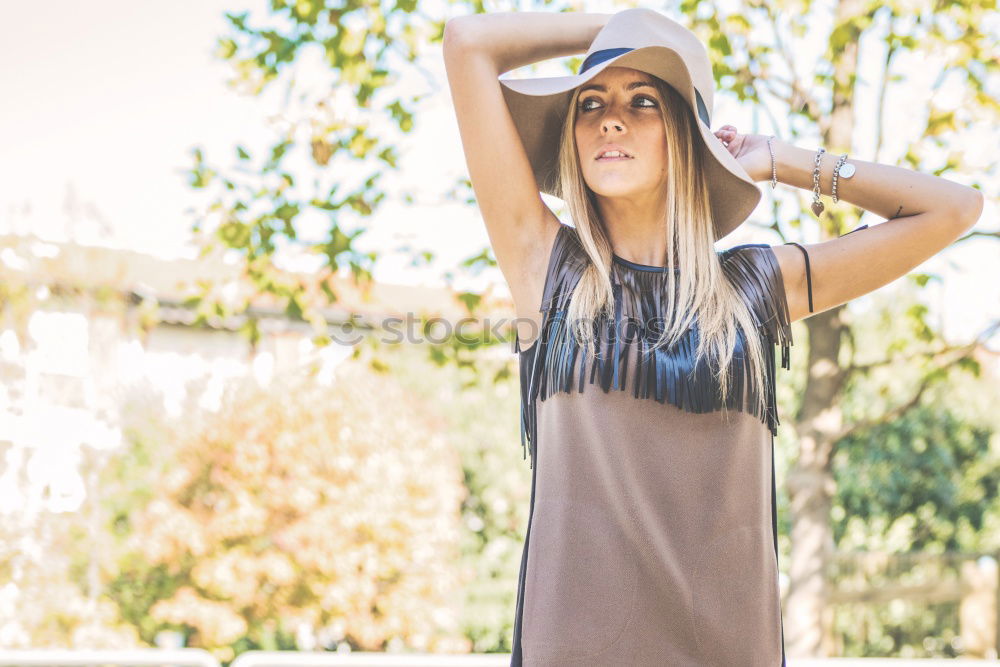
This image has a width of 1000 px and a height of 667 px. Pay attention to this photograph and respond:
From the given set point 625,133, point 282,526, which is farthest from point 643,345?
point 282,526

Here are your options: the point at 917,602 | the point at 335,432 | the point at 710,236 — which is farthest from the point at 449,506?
the point at 710,236

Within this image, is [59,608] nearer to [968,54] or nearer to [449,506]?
[449,506]

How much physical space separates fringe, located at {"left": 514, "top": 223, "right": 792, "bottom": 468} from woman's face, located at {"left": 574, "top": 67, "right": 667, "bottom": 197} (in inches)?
4.2

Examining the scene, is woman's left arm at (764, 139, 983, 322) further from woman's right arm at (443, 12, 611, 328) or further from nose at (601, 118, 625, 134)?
woman's right arm at (443, 12, 611, 328)

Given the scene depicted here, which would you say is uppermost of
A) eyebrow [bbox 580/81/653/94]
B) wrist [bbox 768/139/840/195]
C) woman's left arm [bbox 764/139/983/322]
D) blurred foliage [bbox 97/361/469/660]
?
eyebrow [bbox 580/81/653/94]

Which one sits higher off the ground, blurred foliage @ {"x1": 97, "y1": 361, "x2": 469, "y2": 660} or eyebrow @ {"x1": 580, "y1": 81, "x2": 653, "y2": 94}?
eyebrow @ {"x1": 580, "y1": 81, "x2": 653, "y2": 94}

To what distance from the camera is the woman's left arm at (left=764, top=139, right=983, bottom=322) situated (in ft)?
5.03

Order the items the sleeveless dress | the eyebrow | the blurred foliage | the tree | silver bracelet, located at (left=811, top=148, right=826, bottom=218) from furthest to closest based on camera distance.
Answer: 1. the blurred foliage
2. the tree
3. silver bracelet, located at (left=811, top=148, right=826, bottom=218)
4. the eyebrow
5. the sleeveless dress

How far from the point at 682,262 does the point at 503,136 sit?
329mm

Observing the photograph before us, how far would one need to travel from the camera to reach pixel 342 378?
28.8 feet

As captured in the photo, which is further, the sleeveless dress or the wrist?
the wrist

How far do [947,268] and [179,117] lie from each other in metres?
7.31

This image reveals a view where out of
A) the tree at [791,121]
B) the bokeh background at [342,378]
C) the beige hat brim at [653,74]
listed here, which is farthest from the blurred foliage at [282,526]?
the beige hat brim at [653,74]

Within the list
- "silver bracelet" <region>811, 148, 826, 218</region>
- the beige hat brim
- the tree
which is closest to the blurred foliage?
the tree
